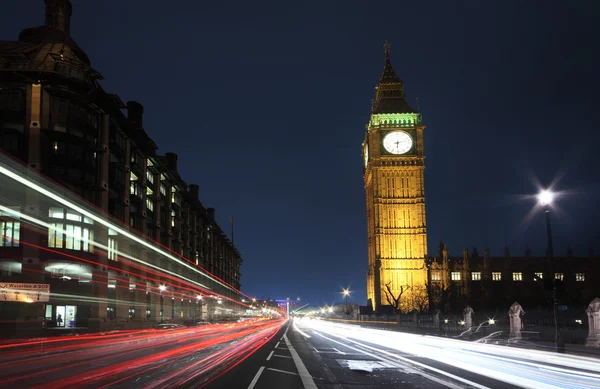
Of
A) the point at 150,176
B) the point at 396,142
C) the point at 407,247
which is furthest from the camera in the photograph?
the point at 396,142

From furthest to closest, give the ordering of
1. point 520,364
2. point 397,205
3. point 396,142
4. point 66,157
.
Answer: point 396,142
point 397,205
point 66,157
point 520,364

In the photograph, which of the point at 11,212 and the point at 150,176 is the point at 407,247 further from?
the point at 11,212

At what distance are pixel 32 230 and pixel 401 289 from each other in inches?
3572

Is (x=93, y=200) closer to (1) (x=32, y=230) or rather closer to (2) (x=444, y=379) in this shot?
(1) (x=32, y=230)

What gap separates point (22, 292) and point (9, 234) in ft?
39.5

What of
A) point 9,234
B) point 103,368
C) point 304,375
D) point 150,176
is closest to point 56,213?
point 9,234

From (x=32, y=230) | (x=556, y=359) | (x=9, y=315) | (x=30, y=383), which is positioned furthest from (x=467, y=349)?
(x=32, y=230)

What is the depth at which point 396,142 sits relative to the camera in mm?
136125

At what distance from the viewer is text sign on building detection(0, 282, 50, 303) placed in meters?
34.9

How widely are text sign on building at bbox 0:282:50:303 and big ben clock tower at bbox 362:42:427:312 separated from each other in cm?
9535

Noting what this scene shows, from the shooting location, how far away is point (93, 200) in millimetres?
54219

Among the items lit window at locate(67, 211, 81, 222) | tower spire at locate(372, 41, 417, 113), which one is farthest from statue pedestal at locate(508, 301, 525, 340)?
tower spire at locate(372, 41, 417, 113)

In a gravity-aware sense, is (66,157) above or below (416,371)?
above

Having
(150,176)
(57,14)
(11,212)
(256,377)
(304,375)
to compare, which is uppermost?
(57,14)
